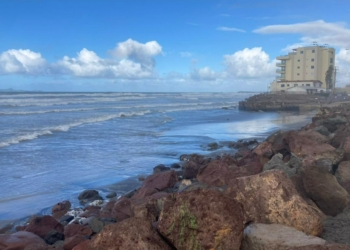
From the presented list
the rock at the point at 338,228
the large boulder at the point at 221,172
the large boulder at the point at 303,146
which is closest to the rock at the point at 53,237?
the large boulder at the point at 221,172

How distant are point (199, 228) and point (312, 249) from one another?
3.62 feet

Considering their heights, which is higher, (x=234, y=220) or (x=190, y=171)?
(x=234, y=220)

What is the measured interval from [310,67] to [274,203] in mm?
75594

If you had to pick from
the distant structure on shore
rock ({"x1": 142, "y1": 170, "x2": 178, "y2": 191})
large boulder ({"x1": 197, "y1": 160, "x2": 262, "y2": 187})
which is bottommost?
rock ({"x1": 142, "y1": 170, "x2": 178, "y2": 191})

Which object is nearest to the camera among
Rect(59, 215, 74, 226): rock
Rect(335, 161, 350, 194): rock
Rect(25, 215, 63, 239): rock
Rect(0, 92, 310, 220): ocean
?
Rect(25, 215, 63, 239): rock

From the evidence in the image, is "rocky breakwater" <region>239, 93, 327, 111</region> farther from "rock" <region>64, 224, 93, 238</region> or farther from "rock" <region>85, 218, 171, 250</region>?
"rock" <region>85, 218, 171, 250</region>

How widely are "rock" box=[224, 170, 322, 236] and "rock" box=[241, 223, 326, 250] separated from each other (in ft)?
1.21

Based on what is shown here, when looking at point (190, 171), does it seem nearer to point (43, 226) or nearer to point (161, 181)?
point (161, 181)

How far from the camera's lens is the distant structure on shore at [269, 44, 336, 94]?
241 feet

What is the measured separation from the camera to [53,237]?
264 inches

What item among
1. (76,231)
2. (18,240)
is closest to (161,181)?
(76,231)

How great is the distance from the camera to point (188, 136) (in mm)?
22094

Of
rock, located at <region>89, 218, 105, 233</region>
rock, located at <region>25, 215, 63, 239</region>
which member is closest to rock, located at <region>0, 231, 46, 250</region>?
rock, located at <region>25, 215, 63, 239</region>

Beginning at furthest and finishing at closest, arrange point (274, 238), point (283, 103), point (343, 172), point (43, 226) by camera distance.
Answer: point (283, 103), point (343, 172), point (43, 226), point (274, 238)
